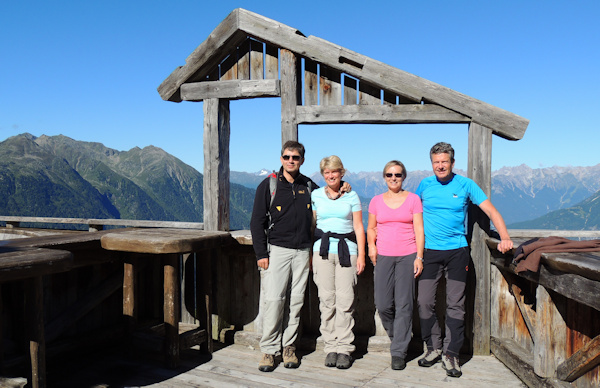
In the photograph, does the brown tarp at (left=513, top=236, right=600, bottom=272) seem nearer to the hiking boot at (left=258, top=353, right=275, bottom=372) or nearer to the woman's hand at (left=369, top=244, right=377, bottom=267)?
the woman's hand at (left=369, top=244, right=377, bottom=267)

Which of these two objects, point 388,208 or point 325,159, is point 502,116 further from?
point 325,159

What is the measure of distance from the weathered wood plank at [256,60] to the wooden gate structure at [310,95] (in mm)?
12

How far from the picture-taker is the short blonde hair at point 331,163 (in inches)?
182

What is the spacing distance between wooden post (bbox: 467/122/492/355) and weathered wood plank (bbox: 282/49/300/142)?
1.93m

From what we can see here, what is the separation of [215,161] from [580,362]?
4.14 metres

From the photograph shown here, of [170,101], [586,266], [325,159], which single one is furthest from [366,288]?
[170,101]

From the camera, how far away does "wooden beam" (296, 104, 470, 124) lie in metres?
5.31

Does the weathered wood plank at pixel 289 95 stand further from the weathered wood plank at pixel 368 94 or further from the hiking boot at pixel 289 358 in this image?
the hiking boot at pixel 289 358

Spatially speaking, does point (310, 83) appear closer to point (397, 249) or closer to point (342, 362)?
point (397, 249)

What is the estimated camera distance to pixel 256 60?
586 centimetres

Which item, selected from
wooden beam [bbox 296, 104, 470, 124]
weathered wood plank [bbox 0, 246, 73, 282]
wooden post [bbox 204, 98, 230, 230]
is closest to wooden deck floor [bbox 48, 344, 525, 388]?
weathered wood plank [bbox 0, 246, 73, 282]

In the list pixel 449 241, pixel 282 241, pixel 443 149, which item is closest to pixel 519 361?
pixel 449 241

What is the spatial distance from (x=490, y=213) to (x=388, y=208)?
0.96 m

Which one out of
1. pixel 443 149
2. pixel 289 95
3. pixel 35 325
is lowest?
pixel 35 325
